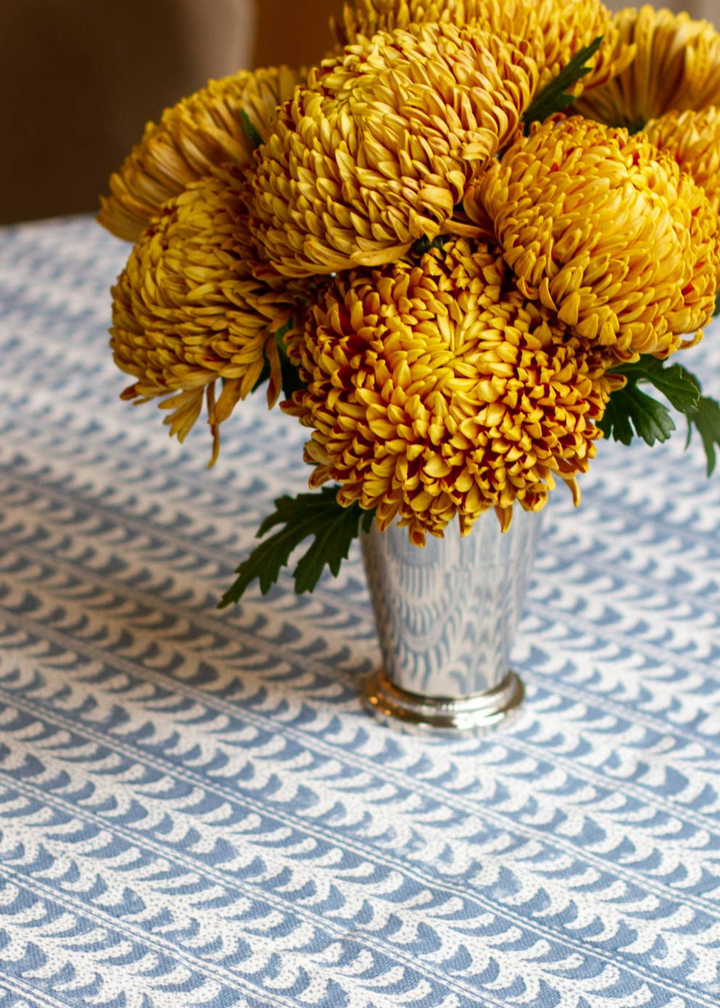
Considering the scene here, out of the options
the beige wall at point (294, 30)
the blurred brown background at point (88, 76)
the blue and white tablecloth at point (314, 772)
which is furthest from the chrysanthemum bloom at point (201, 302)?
the beige wall at point (294, 30)

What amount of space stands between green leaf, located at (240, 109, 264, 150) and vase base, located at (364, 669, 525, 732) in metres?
0.30

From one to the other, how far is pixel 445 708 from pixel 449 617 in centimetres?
6

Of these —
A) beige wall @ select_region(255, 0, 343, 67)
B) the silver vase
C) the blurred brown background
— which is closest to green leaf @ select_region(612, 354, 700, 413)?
the silver vase

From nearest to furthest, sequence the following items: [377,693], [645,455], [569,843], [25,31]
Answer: [569,843] < [377,693] < [645,455] < [25,31]

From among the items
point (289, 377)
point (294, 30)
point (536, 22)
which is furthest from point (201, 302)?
point (294, 30)

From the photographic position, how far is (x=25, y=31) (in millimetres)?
1652

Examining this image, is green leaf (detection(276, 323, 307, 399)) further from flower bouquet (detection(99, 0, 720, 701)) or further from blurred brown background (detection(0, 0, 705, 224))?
blurred brown background (detection(0, 0, 705, 224))

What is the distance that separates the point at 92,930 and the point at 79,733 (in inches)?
5.8

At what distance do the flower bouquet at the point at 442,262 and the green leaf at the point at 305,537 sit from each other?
0.07 metres

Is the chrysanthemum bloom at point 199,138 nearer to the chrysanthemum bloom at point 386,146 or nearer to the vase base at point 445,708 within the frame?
the chrysanthemum bloom at point 386,146

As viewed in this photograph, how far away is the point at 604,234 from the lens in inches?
18.3

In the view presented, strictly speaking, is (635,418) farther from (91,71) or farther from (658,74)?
(91,71)

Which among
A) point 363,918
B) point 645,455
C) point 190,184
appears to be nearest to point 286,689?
point 363,918

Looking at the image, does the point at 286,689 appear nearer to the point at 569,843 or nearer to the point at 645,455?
the point at 569,843
